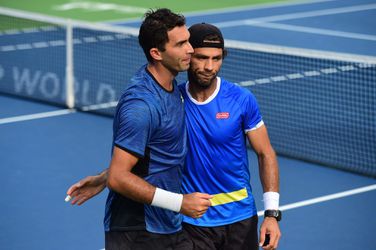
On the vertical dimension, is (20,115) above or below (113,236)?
below

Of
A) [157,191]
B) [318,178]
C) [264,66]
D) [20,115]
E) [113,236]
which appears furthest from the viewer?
[264,66]

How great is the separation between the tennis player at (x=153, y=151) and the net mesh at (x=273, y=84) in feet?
21.3

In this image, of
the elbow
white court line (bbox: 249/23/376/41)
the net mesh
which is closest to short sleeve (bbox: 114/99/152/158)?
the elbow

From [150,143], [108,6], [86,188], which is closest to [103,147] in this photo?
[86,188]

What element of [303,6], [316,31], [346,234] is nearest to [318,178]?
[346,234]

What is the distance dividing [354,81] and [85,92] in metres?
4.33

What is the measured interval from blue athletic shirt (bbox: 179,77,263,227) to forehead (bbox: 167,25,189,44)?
27.5 inches

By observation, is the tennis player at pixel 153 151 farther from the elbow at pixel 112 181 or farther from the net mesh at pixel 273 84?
the net mesh at pixel 273 84

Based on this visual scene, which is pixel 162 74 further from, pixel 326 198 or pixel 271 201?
pixel 326 198

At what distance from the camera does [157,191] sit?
567 centimetres

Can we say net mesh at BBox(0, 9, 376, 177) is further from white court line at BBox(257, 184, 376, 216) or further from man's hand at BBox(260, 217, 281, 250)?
man's hand at BBox(260, 217, 281, 250)

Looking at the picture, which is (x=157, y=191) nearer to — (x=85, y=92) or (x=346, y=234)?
(x=346, y=234)

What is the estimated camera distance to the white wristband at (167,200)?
566 centimetres

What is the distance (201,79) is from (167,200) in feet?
3.31
